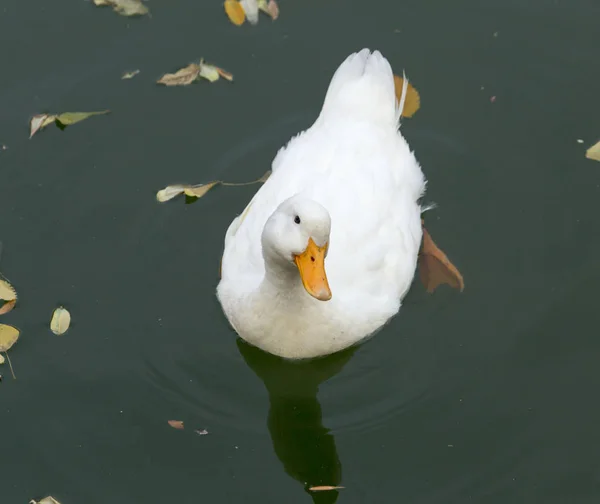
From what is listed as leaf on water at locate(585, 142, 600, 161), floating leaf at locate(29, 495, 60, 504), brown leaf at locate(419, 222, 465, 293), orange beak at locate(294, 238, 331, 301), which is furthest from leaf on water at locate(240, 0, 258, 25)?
floating leaf at locate(29, 495, 60, 504)

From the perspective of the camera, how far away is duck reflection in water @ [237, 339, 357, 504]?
480cm

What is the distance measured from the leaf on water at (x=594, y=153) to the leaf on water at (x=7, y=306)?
3.57 metres

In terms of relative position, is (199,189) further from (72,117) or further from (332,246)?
(332,246)

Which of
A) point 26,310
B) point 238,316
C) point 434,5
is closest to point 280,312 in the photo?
point 238,316

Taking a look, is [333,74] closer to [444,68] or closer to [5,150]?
[444,68]

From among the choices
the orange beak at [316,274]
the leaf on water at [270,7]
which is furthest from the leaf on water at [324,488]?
the leaf on water at [270,7]

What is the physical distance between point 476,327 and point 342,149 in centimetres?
122

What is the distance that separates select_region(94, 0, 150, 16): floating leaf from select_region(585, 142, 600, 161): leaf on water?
321 centimetres

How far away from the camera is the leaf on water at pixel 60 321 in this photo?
212 inches

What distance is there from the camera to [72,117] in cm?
640

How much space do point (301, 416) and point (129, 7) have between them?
3.48 m

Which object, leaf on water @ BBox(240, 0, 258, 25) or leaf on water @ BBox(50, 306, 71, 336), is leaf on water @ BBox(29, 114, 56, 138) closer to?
leaf on water @ BBox(50, 306, 71, 336)

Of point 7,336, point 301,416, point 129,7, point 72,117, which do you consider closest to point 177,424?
point 301,416

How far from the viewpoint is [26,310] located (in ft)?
17.9
